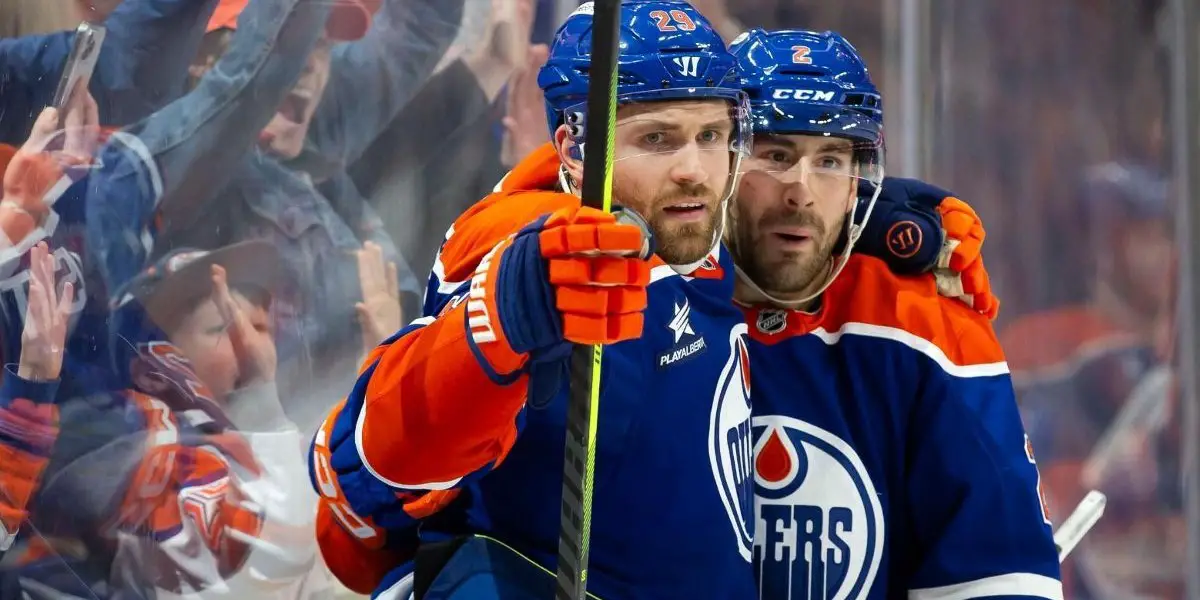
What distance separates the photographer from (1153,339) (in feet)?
10.7

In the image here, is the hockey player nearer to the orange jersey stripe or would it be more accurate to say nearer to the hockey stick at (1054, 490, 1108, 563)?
the orange jersey stripe

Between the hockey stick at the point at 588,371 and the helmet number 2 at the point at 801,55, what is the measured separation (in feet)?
1.94

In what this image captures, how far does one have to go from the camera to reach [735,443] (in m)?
1.51

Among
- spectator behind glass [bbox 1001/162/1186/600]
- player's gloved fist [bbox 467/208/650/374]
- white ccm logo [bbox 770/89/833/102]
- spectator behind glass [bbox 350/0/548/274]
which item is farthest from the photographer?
spectator behind glass [bbox 1001/162/1186/600]

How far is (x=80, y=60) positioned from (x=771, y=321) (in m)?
1.03

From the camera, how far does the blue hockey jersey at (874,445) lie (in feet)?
5.55

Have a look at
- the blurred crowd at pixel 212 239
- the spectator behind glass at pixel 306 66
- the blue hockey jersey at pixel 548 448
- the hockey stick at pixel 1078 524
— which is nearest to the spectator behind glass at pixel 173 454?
the blurred crowd at pixel 212 239

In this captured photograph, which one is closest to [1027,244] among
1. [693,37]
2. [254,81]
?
[254,81]

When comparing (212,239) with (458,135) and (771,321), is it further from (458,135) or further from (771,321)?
(771,321)

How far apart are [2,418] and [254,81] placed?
63 centimetres

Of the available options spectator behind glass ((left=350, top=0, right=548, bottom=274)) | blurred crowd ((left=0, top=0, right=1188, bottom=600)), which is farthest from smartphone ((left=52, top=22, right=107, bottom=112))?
spectator behind glass ((left=350, top=0, right=548, bottom=274))

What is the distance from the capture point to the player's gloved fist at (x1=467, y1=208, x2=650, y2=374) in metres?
1.08

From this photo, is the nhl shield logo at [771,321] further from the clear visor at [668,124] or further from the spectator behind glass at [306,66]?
the spectator behind glass at [306,66]

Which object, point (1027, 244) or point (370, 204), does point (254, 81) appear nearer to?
point (370, 204)
